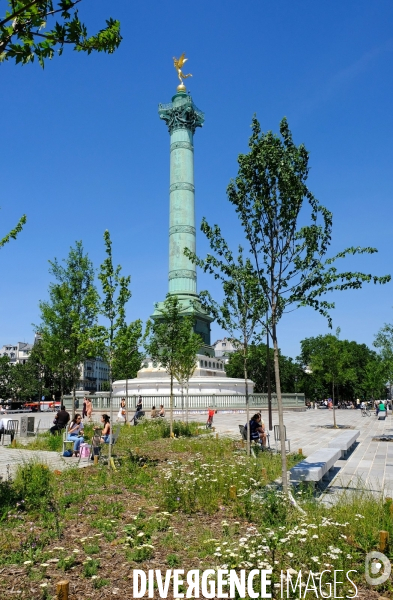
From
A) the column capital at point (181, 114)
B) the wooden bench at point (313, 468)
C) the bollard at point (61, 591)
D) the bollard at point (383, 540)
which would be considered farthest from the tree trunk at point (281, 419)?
the column capital at point (181, 114)

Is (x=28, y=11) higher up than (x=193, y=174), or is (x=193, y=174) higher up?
(x=193, y=174)

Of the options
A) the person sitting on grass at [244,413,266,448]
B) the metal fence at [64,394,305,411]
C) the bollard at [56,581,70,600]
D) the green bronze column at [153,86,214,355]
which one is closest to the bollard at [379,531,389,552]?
the bollard at [56,581,70,600]

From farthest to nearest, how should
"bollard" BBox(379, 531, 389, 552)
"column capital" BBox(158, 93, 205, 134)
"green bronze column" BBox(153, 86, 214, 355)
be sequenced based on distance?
"column capital" BBox(158, 93, 205, 134), "green bronze column" BBox(153, 86, 214, 355), "bollard" BBox(379, 531, 389, 552)

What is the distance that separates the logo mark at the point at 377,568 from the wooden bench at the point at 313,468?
167 inches

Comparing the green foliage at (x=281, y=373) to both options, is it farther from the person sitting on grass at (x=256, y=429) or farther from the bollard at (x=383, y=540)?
the bollard at (x=383, y=540)

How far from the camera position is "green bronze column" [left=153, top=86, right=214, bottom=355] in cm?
4550

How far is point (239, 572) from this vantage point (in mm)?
5180

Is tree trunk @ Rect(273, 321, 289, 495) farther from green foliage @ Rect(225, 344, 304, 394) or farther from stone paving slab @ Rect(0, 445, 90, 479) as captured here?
green foliage @ Rect(225, 344, 304, 394)

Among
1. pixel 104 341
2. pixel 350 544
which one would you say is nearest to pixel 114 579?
pixel 350 544

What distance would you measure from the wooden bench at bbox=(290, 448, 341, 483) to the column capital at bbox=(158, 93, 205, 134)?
140 ft

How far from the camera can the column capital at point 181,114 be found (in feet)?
160

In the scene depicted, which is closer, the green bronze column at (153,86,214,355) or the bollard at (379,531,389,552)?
the bollard at (379,531,389,552)

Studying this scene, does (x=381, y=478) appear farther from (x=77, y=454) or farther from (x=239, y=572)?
(x=77, y=454)

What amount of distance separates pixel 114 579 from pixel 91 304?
8.46 metres
